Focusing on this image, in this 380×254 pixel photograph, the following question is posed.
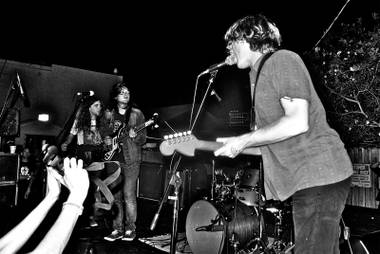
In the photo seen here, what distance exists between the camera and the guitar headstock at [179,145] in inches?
114

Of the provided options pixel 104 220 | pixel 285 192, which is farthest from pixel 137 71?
pixel 285 192

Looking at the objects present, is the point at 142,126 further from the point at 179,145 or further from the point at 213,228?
the point at 179,145

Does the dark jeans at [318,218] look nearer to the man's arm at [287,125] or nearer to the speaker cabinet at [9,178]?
the man's arm at [287,125]

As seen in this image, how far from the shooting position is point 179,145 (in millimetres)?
2922

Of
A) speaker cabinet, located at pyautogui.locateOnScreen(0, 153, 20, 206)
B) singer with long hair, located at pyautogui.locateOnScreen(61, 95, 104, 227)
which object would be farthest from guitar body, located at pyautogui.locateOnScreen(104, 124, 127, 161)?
speaker cabinet, located at pyautogui.locateOnScreen(0, 153, 20, 206)

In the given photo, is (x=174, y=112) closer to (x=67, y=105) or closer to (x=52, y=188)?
(x=67, y=105)

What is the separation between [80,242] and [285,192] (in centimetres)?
417

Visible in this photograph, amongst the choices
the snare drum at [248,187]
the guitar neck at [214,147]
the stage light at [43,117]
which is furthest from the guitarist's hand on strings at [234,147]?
the stage light at [43,117]

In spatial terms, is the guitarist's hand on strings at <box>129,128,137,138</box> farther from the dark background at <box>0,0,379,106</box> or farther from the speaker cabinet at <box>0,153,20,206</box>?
the speaker cabinet at <box>0,153,20,206</box>

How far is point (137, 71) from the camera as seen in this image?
43.0 ft

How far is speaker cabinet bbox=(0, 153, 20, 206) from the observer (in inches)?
325

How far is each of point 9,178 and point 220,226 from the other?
6516mm

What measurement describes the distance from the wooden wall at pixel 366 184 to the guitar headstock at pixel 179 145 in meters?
9.63

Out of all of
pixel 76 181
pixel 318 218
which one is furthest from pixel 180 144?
pixel 76 181
